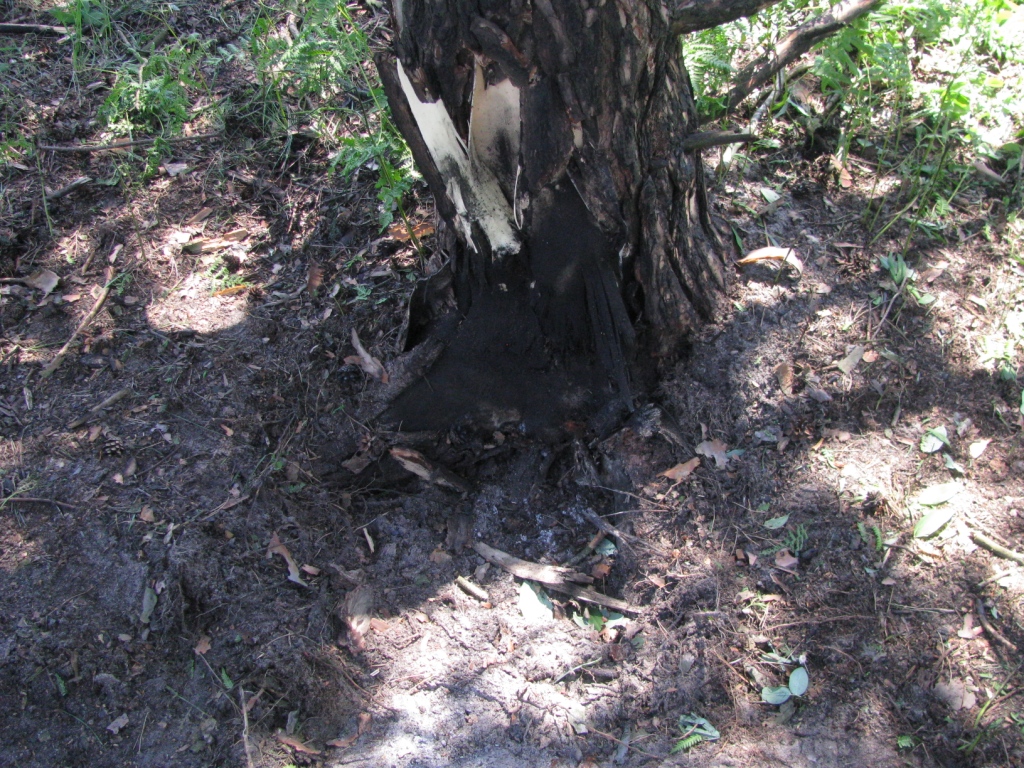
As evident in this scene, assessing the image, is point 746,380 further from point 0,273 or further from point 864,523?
point 0,273

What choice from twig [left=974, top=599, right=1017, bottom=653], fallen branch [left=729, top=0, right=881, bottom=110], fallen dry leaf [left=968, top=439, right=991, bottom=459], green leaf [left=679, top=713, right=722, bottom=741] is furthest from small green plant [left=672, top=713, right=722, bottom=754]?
fallen branch [left=729, top=0, right=881, bottom=110]

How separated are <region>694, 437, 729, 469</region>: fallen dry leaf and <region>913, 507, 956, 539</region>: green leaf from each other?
0.60m

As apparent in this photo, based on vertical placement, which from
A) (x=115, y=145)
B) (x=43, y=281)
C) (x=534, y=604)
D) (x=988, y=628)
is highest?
(x=115, y=145)

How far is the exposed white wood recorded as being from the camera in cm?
199

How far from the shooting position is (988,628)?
6.41 feet

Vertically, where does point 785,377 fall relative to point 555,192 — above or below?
below

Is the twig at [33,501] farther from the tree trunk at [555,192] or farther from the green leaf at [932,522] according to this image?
the green leaf at [932,522]

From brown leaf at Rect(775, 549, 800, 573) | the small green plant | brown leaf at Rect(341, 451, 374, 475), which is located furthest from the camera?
brown leaf at Rect(341, 451, 374, 475)

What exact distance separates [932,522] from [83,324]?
3.24m

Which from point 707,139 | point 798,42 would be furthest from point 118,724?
point 798,42

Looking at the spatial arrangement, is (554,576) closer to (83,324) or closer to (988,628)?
(988,628)

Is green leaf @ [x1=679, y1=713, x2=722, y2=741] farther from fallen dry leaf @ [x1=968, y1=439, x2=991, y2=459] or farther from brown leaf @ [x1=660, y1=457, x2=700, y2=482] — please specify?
fallen dry leaf @ [x1=968, y1=439, x2=991, y2=459]

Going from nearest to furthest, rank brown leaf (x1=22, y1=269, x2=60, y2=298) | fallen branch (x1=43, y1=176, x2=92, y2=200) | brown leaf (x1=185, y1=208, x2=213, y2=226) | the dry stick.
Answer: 1. the dry stick
2. brown leaf (x1=22, y1=269, x2=60, y2=298)
3. brown leaf (x1=185, y1=208, x2=213, y2=226)
4. fallen branch (x1=43, y1=176, x2=92, y2=200)

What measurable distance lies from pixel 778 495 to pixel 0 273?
11.0 feet
